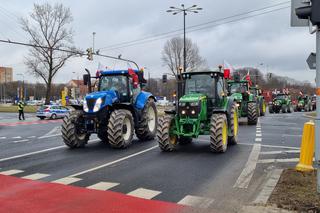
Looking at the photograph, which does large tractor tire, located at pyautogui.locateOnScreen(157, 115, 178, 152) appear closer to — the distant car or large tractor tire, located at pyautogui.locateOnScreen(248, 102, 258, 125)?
large tractor tire, located at pyautogui.locateOnScreen(248, 102, 258, 125)

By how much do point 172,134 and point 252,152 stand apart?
255cm

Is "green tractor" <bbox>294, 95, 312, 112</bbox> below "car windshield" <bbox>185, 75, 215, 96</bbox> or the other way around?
below

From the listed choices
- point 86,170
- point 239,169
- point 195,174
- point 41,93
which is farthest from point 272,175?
point 41,93

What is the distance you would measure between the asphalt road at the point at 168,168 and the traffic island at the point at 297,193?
427 millimetres

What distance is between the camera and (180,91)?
533 inches

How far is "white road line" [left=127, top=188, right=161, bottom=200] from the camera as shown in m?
7.10

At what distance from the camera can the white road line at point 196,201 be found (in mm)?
6531

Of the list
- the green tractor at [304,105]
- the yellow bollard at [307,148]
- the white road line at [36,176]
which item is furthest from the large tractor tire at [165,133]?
the green tractor at [304,105]

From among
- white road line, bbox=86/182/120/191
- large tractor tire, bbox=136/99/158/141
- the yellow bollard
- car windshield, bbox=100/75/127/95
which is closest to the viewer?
white road line, bbox=86/182/120/191

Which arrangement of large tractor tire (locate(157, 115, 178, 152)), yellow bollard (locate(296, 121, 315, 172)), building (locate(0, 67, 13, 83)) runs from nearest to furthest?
yellow bollard (locate(296, 121, 315, 172)) < large tractor tire (locate(157, 115, 178, 152)) < building (locate(0, 67, 13, 83))

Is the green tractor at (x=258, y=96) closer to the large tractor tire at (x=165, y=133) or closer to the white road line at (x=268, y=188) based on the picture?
the large tractor tire at (x=165, y=133)

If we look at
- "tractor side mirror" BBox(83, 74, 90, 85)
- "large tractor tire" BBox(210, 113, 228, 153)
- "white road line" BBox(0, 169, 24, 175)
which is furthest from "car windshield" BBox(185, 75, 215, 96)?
"white road line" BBox(0, 169, 24, 175)

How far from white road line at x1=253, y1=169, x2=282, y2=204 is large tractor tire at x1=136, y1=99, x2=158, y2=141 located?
23.0 feet

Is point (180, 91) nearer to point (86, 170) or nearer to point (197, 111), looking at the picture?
point (197, 111)
